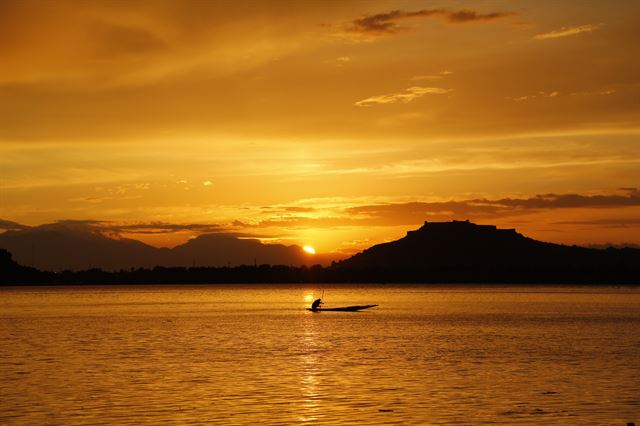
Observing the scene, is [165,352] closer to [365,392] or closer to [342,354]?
[342,354]

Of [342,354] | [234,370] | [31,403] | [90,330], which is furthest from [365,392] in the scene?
[90,330]

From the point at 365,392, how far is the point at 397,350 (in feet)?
89.2

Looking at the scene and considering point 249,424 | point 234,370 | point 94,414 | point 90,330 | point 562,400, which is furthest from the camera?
point 90,330

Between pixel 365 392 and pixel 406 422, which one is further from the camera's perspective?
pixel 365 392

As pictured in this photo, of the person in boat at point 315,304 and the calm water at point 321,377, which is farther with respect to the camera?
the person in boat at point 315,304

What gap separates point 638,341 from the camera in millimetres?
84625

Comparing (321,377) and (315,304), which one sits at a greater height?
(315,304)

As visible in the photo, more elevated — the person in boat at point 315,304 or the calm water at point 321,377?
the person in boat at point 315,304

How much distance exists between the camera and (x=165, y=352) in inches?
2913

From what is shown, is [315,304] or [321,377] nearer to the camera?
[321,377]

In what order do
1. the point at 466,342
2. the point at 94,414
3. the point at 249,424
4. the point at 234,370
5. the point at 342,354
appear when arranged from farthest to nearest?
the point at 466,342, the point at 342,354, the point at 234,370, the point at 94,414, the point at 249,424

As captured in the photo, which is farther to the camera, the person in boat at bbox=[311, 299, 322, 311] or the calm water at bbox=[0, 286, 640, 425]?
the person in boat at bbox=[311, 299, 322, 311]

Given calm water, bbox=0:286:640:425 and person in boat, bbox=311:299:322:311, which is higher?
person in boat, bbox=311:299:322:311

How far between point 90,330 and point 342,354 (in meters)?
46.8
